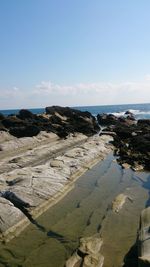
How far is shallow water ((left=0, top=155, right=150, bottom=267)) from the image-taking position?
9852mm

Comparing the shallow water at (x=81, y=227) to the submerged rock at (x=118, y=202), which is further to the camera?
the submerged rock at (x=118, y=202)

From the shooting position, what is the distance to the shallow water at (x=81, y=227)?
9.85 meters

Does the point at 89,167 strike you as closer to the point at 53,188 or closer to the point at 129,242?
the point at 53,188

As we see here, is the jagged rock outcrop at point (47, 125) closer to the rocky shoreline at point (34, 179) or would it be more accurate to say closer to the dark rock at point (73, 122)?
the dark rock at point (73, 122)

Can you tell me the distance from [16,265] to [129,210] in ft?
20.2

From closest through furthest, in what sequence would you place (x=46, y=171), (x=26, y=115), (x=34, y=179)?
(x=34, y=179), (x=46, y=171), (x=26, y=115)

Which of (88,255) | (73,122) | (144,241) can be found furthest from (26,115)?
(144,241)

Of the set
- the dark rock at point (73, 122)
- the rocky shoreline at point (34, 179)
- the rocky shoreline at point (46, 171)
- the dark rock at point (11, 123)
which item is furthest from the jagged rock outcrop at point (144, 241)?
the dark rock at point (11, 123)

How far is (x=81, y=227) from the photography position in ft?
39.8

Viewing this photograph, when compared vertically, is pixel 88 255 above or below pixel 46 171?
below

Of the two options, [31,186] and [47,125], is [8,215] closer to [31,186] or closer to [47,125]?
[31,186]

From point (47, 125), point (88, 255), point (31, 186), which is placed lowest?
point (47, 125)

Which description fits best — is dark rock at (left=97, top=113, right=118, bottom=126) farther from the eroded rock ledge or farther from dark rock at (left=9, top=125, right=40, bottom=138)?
the eroded rock ledge

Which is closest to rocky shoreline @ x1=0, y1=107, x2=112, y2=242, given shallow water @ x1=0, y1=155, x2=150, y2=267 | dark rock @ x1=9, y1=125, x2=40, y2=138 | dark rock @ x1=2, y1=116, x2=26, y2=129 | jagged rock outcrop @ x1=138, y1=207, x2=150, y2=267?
shallow water @ x1=0, y1=155, x2=150, y2=267
